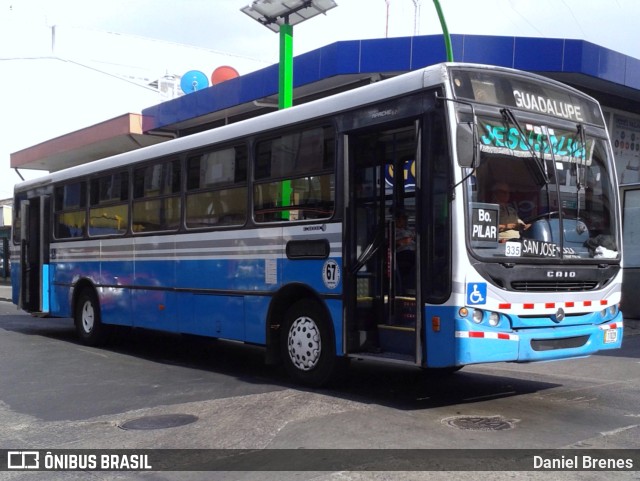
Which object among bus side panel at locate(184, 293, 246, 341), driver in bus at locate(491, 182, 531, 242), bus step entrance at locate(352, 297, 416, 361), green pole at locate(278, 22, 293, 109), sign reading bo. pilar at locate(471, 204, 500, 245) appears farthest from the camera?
green pole at locate(278, 22, 293, 109)

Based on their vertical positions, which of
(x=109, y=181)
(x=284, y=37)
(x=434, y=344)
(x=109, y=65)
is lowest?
(x=434, y=344)

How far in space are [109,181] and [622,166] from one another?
14.6 meters

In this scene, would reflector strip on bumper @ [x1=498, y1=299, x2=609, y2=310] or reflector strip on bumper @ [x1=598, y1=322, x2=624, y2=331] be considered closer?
reflector strip on bumper @ [x1=498, y1=299, x2=609, y2=310]

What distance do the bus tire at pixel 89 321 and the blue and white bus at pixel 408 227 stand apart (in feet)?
9.05

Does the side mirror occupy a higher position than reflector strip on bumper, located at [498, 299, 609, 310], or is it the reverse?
the side mirror

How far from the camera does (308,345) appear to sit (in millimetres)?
8445

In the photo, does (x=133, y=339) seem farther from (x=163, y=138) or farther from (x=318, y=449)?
(x=163, y=138)

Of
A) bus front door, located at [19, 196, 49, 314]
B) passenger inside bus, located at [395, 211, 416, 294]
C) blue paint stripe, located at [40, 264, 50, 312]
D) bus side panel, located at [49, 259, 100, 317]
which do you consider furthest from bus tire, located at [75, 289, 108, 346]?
passenger inside bus, located at [395, 211, 416, 294]

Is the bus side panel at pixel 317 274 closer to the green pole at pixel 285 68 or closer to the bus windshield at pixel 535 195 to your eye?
the bus windshield at pixel 535 195

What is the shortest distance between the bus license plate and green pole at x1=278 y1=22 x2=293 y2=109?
7.58 metres

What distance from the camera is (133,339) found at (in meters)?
14.3

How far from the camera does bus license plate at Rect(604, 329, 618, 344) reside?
7.83m

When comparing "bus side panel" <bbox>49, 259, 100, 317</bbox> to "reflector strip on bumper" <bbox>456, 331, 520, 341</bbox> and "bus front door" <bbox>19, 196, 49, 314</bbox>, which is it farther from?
"reflector strip on bumper" <bbox>456, 331, 520, 341</bbox>

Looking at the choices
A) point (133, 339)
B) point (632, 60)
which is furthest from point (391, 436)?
point (632, 60)
